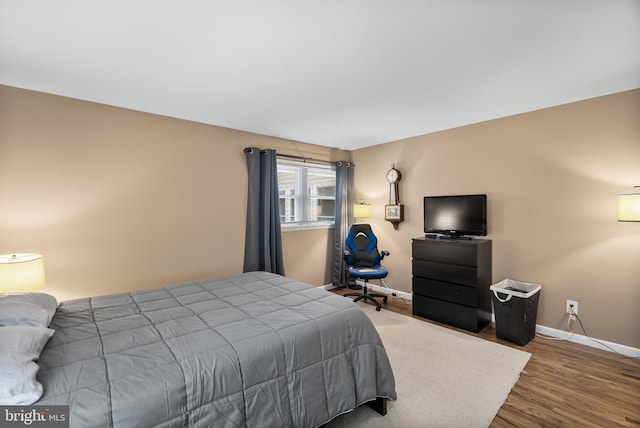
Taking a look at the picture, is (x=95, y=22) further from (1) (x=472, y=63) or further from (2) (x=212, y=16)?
(1) (x=472, y=63)

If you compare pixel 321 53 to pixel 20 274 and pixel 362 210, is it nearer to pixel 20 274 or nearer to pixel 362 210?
pixel 20 274

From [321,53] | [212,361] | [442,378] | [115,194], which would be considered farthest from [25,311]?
[442,378]

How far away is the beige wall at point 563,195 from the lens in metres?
2.73

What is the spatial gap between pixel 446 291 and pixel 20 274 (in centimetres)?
398

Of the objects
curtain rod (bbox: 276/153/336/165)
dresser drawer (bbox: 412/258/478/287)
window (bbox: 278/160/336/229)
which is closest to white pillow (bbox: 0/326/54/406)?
window (bbox: 278/160/336/229)

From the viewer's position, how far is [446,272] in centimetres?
350

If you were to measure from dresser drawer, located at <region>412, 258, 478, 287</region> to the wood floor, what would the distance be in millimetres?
762

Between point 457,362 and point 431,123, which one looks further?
point 431,123

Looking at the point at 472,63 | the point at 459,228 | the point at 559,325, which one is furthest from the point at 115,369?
the point at 559,325

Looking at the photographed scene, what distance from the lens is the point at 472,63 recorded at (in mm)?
2154

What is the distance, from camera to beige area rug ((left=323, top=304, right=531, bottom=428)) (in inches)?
76.7

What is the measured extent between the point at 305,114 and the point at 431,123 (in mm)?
1640

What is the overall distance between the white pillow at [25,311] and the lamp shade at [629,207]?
4.33m

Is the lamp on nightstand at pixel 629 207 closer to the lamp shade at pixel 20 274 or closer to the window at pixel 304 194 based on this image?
the window at pixel 304 194
